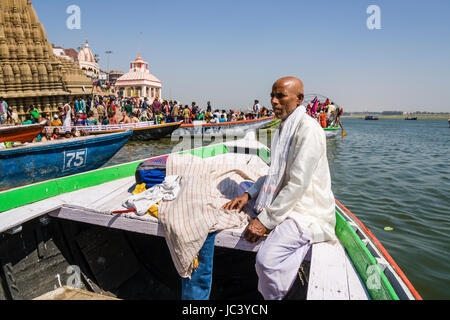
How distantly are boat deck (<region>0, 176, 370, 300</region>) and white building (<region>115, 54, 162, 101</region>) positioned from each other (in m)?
42.6

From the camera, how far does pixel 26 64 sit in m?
18.1

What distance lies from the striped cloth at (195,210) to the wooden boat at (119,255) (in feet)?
0.47

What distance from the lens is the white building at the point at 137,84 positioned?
43.9 m

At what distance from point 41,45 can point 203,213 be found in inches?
950

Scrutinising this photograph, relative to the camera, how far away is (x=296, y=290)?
2.43m

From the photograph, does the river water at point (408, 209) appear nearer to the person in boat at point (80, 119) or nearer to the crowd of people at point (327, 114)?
the person in boat at point (80, 119)

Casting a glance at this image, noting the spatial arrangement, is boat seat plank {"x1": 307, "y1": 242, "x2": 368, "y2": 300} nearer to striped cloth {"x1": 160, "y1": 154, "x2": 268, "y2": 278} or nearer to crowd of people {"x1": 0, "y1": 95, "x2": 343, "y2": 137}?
striped cloth {"x1": 160, "y1": 154, "x2": 268, "y2": 278}

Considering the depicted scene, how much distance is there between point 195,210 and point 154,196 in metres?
0.59

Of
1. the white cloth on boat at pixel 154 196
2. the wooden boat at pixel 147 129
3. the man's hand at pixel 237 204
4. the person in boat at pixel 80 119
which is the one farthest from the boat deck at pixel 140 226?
the person in boat at pixel 80 119

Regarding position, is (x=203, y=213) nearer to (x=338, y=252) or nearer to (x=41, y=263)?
(x=338, y=252)

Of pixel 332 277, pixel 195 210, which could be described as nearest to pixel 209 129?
pixel 195 210

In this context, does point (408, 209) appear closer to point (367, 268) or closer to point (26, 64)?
point (367, 268)

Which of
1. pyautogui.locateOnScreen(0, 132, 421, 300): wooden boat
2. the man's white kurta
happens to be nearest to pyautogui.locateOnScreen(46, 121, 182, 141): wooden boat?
pyautogui.locateOnScreen(0, 132, 421, 300): wooden boat

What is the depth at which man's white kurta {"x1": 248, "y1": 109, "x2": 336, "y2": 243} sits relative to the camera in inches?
76.9
